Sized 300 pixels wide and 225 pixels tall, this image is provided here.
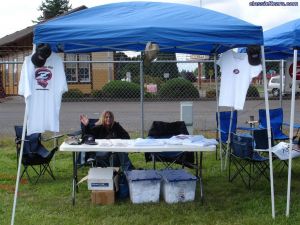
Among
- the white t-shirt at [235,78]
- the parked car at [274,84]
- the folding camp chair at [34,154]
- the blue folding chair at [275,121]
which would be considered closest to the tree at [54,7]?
the parked car at [274,84]

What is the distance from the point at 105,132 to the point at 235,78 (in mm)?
2179

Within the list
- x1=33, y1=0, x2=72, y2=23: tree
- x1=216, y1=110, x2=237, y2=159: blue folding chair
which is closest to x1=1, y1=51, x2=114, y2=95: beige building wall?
x1=216, y1=110, x2=237, y2=159: blue folding chair

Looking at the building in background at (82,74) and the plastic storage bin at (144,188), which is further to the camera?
the building in background at (82,74)

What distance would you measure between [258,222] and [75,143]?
2.34 m

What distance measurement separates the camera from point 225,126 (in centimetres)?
888

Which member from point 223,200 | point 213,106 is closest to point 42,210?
point 223,200

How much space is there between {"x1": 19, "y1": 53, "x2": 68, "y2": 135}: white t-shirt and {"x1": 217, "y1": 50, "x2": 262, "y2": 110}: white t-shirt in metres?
2.08

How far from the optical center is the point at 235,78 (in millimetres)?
6273

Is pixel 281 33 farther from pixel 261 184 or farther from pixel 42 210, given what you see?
pixel 42 210

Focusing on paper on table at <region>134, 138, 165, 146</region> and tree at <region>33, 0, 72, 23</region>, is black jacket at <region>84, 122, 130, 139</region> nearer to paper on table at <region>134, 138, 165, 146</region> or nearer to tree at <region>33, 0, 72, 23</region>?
paper on table at <region>134, 138, 165, 146</region>

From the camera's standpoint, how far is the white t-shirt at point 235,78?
5.99 metres

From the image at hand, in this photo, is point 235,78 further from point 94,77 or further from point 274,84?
point 274,84

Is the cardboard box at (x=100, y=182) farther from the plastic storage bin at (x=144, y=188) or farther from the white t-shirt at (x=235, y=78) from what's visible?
the white t-shirt at (x=235, y=78)

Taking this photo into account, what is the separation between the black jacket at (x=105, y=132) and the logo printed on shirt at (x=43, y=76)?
78.9 inches
